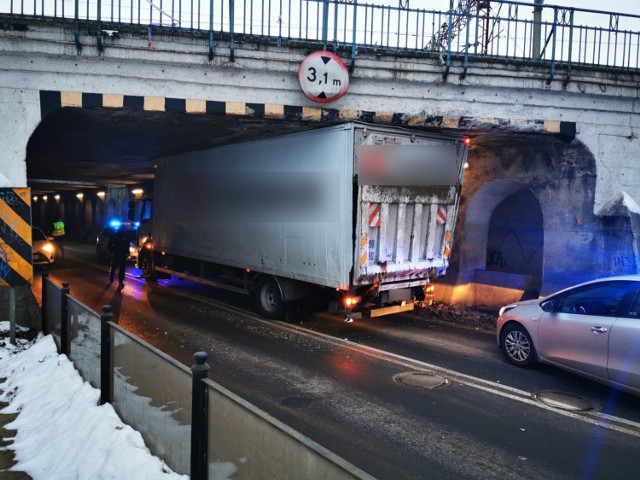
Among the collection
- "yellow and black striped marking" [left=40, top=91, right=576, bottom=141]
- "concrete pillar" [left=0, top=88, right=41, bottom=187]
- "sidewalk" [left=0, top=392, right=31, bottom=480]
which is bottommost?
"sidewalk" [left=0, top=392, right=31, bottom=480]

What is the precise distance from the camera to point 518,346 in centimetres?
739

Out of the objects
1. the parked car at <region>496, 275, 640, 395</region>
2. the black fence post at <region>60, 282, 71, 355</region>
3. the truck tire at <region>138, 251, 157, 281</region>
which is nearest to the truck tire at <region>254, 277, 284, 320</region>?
Answer: the black fence post at <region>60, 282, 71, 355</region>

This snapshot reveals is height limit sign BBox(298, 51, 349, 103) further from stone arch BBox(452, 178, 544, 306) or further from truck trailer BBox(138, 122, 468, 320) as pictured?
stone arch BBox(452, 178, 544, 306)

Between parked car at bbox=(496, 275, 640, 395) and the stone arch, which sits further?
the stone arch

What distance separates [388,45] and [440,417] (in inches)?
292

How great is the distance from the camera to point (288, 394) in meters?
6.19

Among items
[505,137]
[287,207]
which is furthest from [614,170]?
[287,207]

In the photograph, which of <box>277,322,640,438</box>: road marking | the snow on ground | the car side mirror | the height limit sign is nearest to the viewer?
the snow on ground

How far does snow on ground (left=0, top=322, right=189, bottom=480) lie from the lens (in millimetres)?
4141

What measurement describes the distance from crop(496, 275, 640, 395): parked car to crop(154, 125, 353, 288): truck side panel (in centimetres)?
294

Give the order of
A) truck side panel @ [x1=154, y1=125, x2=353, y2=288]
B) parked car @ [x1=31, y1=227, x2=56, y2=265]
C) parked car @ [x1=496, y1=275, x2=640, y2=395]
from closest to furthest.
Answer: parked car @ [x1=496, y1=275, x2=640, y2=395] < truck side panel @ [x1=154, y1=125, x2=353, y2=288] < parked car @ [x1=31, y1=227, x2=56, y2=265]

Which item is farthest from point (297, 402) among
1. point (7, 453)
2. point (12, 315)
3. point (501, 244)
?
point (501, 244)

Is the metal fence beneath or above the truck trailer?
beneath

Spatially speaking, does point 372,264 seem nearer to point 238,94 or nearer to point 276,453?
point 238,94
